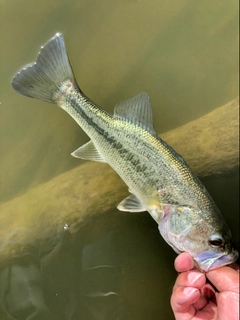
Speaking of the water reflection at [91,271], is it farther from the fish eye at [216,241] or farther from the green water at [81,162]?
the fish eye at [216,241]

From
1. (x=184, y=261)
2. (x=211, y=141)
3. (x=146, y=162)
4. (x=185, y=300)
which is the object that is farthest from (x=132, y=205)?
(x=211, y=141)

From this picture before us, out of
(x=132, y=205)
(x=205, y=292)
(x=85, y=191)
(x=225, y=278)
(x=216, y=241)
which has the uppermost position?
(x=85, y=191)

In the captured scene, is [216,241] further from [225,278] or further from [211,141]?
[211,141]

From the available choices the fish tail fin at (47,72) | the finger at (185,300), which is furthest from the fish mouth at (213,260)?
the fish tail fin at (47,72)

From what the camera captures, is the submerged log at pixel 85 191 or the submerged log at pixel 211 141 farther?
the submerged log at pixel 211 141

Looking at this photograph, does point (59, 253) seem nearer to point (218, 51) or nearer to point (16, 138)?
point (16, 138)

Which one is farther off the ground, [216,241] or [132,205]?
[132,205]

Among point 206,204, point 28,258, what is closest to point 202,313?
point 206,204
